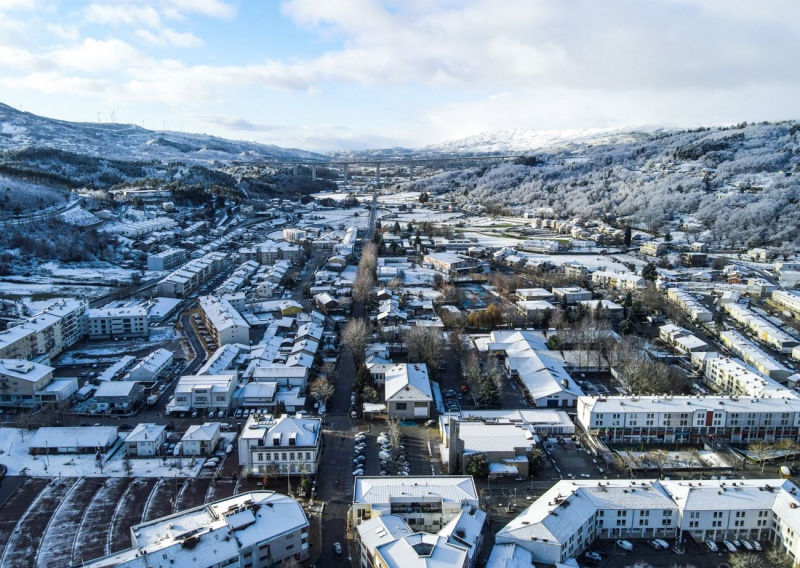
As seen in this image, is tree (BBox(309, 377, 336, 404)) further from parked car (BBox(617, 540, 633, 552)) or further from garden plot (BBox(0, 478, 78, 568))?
parked car (BBox(617, 540, 633, 552))

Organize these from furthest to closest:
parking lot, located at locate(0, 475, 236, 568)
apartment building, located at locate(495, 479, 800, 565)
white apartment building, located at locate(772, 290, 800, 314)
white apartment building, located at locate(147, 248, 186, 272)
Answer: white apartment building, located at locate(147, 248, 186, 272) < white apartment building, located at locate(772, 290, 800, 314) < apartment building, located at locate(495, 479, 800, 565) < parking lot, located at locate(0, 475, 236, 568)

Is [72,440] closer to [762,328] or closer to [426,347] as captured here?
[426,347]

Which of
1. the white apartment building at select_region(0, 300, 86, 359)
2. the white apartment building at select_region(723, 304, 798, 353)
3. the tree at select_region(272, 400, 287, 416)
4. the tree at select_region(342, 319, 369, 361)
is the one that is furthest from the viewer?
the white apartment building at select_region(723, 304, 798, 353)

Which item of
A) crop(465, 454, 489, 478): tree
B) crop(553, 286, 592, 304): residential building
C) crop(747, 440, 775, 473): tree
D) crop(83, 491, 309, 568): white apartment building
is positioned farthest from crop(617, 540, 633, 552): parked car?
crop(553, 286, 592, 304): residential building

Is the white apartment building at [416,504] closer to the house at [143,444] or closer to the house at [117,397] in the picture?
the house at [143,444]

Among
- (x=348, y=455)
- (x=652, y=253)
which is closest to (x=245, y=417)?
(x=348, y=455)

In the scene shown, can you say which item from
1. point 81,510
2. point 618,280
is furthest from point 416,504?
point 618,280

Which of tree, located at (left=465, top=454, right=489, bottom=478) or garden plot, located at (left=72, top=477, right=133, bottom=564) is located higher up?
tree, located at (left=465, top=454, right=489, bottom=478)

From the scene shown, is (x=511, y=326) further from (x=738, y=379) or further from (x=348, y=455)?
(x=348, y=455)
